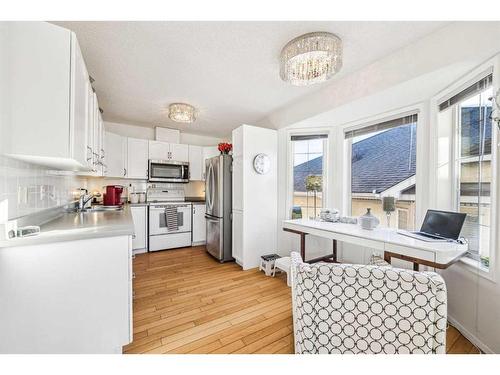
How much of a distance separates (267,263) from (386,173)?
190cm

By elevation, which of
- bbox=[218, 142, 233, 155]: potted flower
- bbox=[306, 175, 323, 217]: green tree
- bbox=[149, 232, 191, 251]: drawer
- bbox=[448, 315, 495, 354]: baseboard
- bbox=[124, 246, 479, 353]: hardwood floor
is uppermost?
bbox=[218, 142, 233, 155]: potted flower

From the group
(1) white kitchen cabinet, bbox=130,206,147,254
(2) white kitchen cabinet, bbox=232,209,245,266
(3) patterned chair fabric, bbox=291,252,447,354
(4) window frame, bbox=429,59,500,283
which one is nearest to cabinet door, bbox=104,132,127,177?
(1) white kitchen cabinet, bbox=130,206,147,254

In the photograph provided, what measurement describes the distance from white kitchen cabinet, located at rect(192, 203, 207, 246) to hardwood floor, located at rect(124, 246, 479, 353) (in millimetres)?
944

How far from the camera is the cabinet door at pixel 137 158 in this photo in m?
3.53

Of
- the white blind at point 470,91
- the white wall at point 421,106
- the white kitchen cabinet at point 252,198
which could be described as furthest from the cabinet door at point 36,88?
the white blind at point 470,91

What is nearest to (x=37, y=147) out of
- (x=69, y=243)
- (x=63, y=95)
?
(x=63, y=95)

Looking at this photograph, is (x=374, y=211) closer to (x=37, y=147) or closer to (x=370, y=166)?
(x=370, y=166)

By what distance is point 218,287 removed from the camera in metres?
2.29

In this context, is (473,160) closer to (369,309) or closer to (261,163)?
(369,309)

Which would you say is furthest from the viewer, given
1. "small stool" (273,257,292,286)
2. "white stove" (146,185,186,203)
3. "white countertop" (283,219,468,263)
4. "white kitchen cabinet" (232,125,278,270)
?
"white stove" (146,185,186,203)

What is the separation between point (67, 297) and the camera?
115 cm

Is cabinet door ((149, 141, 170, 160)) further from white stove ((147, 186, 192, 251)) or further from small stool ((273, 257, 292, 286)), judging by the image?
small stool ((273, 257, 292, 286))

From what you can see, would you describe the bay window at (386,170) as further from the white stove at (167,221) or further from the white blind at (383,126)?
the white stove at (167,221)

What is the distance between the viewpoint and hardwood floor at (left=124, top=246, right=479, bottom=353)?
4.70 feet
